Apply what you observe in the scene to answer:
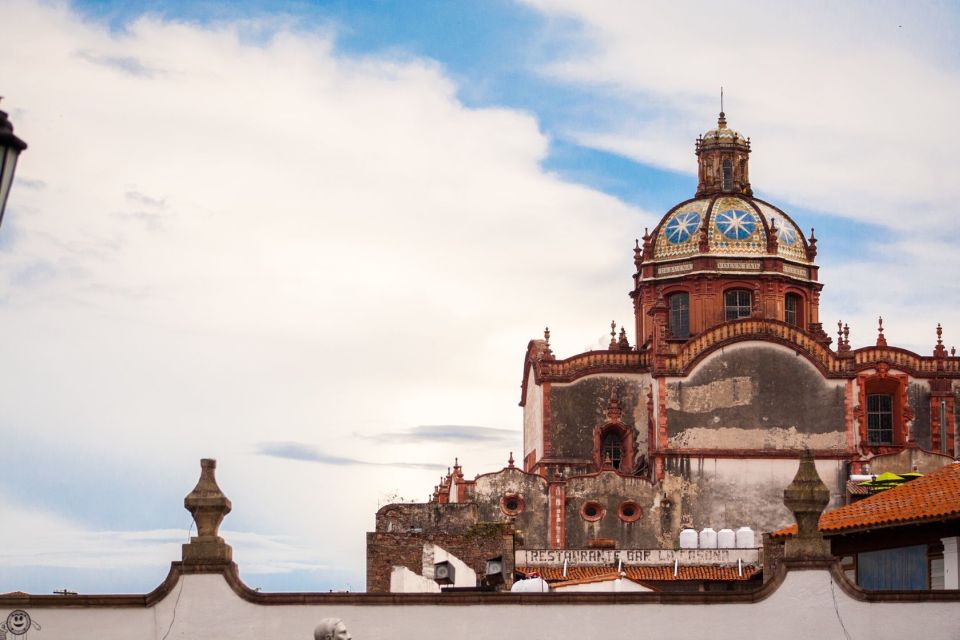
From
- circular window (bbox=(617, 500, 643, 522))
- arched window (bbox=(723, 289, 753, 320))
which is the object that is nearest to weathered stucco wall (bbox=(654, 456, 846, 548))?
circular window (bbox=(617, 500, 643, 522))

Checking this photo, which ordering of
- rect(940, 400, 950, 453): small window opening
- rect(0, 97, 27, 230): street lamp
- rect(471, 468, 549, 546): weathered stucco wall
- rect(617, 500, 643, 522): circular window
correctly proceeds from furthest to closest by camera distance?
rect(940, 400, 950, 453): small window opening < rect(617, 500, 643, 522): circular window < rect(471, 468, 549, 546): weathered stucco wall < rect(0, 97, 27, 230): street lamp

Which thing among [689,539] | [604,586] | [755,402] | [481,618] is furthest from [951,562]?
[755,402]

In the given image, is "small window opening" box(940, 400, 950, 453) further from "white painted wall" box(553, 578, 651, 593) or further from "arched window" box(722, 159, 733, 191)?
"white painted wall" box(553, 578, 651, 593)

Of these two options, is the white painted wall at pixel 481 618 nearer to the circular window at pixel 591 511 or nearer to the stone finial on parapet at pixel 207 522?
the stone finial on parapet at pixel 207 522

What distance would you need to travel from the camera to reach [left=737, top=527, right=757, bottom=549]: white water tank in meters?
57.3

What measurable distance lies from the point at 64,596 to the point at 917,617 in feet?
41.8

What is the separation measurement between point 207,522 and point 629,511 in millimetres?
36873

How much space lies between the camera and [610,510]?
2522 inches

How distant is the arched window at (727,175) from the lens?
7594 centimetres

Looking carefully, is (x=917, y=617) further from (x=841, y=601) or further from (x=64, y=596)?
(x=64, y=596)

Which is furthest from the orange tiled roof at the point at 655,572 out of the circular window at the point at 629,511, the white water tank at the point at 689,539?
the circular window at the point at 629,511

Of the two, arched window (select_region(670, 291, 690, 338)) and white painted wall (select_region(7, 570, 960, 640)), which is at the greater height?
arched window (select_region(670, 291, 690, 338))

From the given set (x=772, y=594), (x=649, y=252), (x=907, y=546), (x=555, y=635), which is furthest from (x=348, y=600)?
(x=649, y=252)

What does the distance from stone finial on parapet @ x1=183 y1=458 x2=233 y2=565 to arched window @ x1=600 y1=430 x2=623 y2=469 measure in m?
41.0
